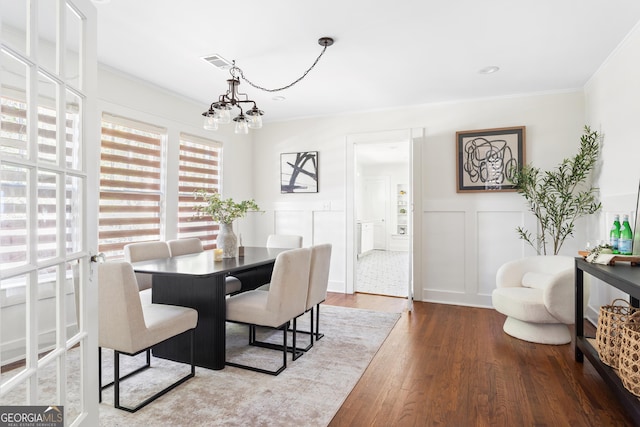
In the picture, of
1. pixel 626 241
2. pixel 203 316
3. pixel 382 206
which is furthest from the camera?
pixel 382 206

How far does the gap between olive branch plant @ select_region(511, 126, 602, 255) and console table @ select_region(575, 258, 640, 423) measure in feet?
4.17

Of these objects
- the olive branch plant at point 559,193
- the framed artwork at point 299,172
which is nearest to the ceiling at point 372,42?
the olive branch plant at point 559,193

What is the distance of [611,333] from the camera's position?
2.13 m

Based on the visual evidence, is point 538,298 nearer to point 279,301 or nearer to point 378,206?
point 279,301

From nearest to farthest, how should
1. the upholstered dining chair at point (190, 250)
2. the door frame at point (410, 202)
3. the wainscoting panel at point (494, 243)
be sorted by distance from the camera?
the upholstered dining chair at point (190, 250)
the wainscoting panel at point (494, 243)
the door frame at point (410, 202)

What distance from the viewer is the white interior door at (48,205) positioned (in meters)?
1.07

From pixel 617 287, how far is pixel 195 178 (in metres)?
4.24

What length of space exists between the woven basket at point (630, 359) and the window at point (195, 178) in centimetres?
413

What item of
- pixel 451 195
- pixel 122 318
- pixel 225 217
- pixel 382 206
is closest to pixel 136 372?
pixel 122 318

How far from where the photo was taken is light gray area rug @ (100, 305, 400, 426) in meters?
1.90

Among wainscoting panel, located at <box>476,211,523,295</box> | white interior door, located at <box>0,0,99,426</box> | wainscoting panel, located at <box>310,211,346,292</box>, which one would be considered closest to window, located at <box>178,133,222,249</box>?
wainscoting panel, located at <box>310,211,346,292</box>

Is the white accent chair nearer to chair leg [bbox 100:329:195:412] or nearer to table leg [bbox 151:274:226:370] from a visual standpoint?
table leg [bbox 151:274:226:370]

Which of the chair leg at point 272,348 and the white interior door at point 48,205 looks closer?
the white interior door at point 48,205

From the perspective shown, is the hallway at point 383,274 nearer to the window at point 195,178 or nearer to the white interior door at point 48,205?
the window at point 195,178
